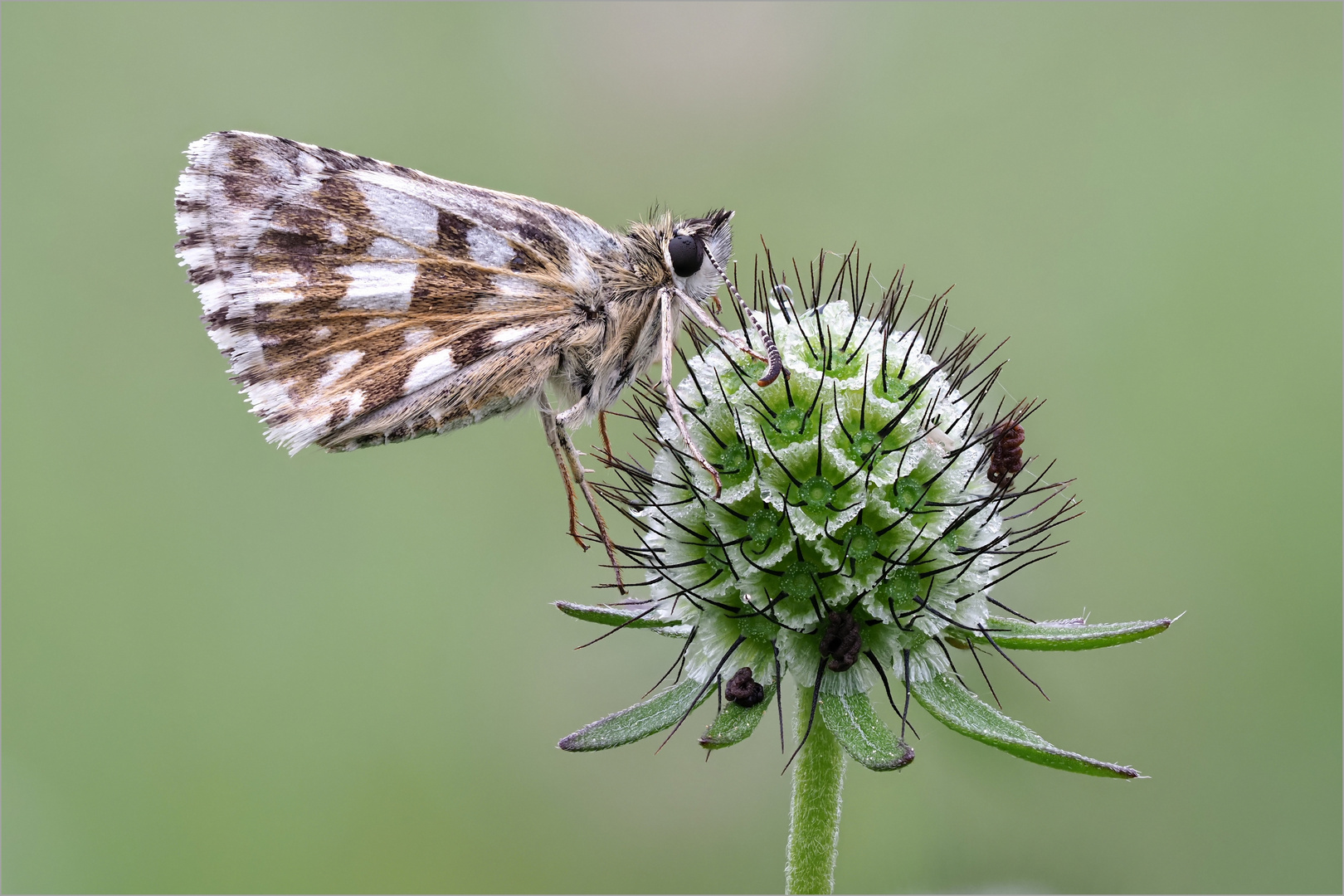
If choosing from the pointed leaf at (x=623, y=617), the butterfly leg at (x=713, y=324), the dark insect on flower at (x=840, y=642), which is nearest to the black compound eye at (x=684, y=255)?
the butterfly leg at (x=713, y=324)

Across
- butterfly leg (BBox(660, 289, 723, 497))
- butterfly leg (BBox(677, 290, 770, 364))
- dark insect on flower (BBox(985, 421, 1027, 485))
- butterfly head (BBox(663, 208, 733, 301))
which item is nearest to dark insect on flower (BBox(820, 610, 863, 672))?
butterfly leg (BBox(660, 289, 723, 497))

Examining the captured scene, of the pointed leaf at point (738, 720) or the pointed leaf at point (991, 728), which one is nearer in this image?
the pointed leaf at point (991, 728)

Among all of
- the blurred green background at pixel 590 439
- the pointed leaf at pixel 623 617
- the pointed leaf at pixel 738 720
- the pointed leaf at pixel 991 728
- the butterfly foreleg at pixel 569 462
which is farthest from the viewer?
the blurred green background at pixel 590 439

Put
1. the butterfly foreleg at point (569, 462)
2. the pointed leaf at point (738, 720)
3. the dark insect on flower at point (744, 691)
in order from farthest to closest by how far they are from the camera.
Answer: the butterfly foreleg at point (569, 462) < the dark insect on flower at point (744, 691) < the pointed leaf at point (738, 720)

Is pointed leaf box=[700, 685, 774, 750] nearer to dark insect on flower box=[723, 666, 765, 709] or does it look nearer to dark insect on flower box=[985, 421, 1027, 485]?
dark insect on flower box=[723, 666, 765, 709]

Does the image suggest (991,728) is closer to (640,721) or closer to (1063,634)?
(1063,634)

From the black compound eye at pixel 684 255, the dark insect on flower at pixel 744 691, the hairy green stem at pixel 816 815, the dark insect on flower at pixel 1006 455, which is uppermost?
the black compound eye at pixel 684 255

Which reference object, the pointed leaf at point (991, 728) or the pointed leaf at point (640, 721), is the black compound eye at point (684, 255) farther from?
the pointed leaf at point (991, 728)
